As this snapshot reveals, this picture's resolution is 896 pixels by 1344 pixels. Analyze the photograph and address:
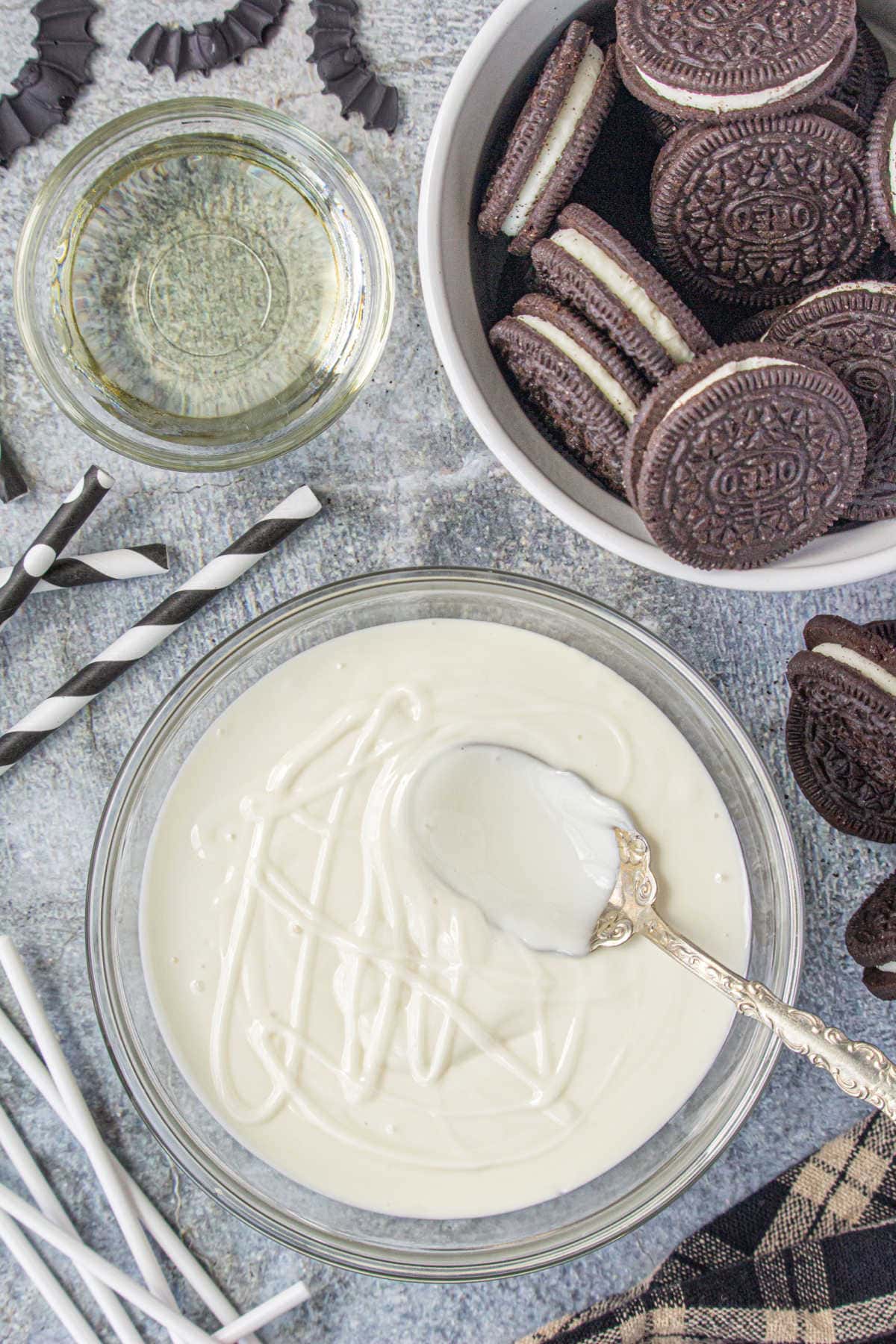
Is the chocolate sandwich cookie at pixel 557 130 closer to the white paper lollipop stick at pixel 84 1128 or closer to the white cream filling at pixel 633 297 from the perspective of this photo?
the white cream filling at pixel 633 297

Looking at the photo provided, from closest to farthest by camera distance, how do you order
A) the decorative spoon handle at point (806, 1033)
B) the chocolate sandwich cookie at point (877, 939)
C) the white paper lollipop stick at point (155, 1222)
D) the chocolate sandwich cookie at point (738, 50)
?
the chocolate sandwich cookie at point (738, 50), the decorative spoon handle at point (806, 1033), the chocolate sandwich cookie at point (877, 939), the white paper lollipop stick at point (155, 1222)

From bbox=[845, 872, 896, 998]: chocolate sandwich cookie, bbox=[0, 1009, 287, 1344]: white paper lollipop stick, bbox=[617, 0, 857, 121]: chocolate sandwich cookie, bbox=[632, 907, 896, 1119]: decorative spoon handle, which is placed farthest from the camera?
bbox=[0, 1009, 287, 1344]: white paper lollipop stick

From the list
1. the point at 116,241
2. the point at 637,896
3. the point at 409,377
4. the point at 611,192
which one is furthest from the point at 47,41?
the point at 637,896

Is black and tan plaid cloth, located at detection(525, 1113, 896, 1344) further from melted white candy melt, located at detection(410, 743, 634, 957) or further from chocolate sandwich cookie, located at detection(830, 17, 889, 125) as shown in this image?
chocolate sandwich cookie, located at detection(830, 17, 889, 125)

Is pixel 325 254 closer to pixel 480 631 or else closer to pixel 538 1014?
pixel 480 631

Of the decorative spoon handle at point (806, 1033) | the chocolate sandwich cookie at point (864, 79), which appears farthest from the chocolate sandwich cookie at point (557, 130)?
the decorative spoon handle at point (806, 1033)

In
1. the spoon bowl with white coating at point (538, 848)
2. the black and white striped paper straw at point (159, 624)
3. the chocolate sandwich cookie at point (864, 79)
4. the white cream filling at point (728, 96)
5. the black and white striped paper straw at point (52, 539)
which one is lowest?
the spoon bowl with white coating at point (538, 848)

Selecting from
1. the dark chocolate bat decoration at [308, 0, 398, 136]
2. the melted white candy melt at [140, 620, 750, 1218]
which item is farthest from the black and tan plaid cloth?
the dark chocolate bat decoration at [308, 0, 398, 136]

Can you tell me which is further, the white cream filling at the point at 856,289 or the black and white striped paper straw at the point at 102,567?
the black and white striped paper straw at the point at 102,567
